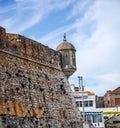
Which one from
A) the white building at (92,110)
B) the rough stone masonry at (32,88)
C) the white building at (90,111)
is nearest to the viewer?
the rough stone masonry at (32,88)

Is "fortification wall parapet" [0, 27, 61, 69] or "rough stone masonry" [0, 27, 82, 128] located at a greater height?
"fortification wall parapet" [0, 27, 61, 69]

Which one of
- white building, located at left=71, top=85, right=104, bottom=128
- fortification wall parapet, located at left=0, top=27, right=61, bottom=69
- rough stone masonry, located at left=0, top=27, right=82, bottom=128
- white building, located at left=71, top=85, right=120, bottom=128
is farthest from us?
white building, located at left=71, top=85, right=120, bottom=128

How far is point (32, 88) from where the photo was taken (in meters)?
26.5

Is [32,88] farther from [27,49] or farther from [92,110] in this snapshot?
[92,110]

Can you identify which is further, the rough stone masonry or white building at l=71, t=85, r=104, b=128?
white building at l=71, t=85, r=104, b=128

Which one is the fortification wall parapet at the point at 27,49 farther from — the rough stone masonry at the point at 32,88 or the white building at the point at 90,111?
the white building at the point at 90,111

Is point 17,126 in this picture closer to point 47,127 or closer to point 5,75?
point 5,75

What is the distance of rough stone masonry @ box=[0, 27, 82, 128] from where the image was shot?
23125mm

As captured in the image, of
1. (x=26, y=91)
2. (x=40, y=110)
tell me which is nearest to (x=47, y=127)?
(x=40, y=110)

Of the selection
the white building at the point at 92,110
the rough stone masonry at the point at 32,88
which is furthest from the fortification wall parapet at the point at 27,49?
the white building at the point at 92,110

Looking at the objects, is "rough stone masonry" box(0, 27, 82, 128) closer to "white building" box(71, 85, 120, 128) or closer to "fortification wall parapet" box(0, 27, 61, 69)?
"fortification wall parapet" box(0, 27, 61, 69)

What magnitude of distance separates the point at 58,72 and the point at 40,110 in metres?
6.09

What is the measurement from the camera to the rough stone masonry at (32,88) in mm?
23125

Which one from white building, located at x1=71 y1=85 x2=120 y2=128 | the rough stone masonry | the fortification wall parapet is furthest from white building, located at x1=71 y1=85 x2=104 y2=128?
the fortification wall parapet
